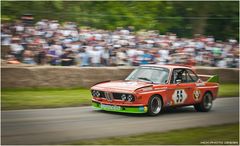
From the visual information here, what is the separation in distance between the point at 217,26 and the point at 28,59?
654 inches

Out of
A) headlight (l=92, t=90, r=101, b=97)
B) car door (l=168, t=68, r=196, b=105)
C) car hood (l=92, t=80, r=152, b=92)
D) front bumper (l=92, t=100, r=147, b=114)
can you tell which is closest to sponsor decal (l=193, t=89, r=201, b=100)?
car door (l=168, t=68, r=196, b=105)

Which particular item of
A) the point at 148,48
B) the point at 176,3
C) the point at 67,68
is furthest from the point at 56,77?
the point at 176,3

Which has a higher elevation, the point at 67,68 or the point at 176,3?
the point at 176,3

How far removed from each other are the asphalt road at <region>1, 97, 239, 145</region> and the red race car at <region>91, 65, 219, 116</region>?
0.28 metres

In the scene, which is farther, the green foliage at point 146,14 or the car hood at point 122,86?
the green foliage at point 146,14

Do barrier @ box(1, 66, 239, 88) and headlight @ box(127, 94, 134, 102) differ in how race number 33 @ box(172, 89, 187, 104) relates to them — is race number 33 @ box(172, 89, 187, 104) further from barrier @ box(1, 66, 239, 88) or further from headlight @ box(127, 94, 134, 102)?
barrier @ box(1, 66, 239, 88)

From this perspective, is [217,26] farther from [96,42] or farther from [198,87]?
[198,87]

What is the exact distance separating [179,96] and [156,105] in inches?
38.9

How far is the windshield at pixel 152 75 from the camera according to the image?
41.7 feet

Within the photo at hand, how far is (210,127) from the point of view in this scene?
10.7 metres

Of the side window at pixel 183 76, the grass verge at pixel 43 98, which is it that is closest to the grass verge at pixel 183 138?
the side window at pixel 183 76

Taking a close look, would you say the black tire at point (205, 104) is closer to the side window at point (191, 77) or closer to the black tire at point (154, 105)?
the side window at point (191, 77)

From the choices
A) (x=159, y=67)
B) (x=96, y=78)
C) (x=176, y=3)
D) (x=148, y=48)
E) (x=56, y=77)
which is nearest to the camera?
(x=159, y=67)

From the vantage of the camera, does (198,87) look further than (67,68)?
No
